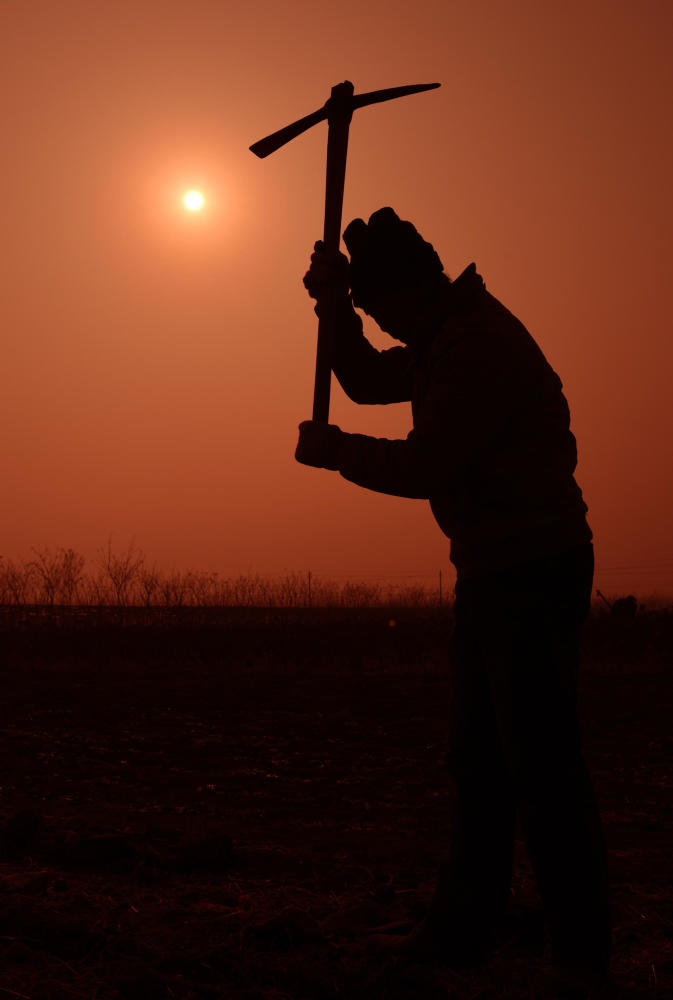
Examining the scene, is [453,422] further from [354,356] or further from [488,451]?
[354,356]

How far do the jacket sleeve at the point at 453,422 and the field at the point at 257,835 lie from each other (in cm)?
120

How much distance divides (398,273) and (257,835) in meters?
2.50

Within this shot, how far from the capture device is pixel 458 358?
2.13 meters

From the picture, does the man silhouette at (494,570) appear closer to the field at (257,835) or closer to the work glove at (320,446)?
the work glove at (320,446)

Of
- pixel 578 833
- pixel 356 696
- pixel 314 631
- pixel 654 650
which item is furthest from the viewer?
pixel 314 631

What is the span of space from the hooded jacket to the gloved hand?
761 millimetres

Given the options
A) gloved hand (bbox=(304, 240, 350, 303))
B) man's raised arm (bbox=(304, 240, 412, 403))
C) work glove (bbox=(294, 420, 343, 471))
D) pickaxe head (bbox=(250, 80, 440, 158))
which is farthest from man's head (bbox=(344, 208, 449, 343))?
pickaxe head (bbox=(250, 80, 440, 158))

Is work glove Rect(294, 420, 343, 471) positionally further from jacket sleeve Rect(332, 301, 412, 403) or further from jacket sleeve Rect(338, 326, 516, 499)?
jacket sleeve Rect(332, 301, 412, 403)

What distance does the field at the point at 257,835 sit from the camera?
2.24 metres

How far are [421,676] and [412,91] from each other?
25.7 ft

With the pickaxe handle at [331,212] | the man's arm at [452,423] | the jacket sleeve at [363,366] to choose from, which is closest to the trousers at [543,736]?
the man's arm at [452,423]

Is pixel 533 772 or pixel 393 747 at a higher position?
pixel 533 772

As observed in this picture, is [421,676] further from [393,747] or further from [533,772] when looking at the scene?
[533,772]

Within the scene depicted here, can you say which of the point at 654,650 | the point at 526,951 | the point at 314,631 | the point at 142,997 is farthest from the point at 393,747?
the point at 314,631
